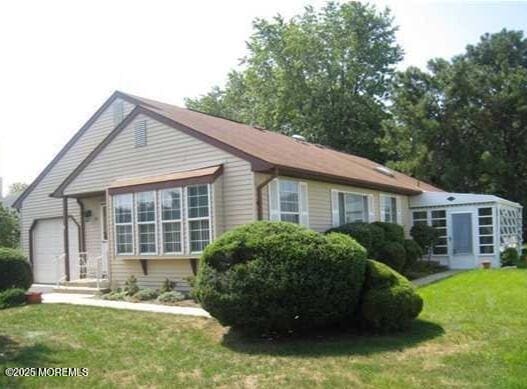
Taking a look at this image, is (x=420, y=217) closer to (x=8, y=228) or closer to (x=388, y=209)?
(x=388, y=209)

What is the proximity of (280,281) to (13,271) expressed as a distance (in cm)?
840

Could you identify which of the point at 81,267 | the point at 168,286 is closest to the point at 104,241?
the point at 81,267

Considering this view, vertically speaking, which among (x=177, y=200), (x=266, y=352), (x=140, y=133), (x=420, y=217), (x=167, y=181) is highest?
(x=140, y=133)

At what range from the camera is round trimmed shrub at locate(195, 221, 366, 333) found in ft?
27.4

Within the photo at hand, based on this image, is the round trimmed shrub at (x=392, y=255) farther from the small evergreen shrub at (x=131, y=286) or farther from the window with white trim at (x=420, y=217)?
the small evergreen shrub at (x=131, y=286)

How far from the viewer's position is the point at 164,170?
14586 millimetres

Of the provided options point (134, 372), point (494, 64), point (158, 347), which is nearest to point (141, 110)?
point (158, 347)

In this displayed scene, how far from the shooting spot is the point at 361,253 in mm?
9039

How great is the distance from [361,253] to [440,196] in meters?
12.6

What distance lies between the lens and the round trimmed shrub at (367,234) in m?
14.1

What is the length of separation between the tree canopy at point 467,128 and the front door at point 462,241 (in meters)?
8.62

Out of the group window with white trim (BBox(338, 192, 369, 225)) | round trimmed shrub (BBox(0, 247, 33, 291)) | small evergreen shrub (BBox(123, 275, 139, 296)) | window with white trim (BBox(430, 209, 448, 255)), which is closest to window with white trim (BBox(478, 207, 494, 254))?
window with white trim (BBox(430, 209, 448, 255))

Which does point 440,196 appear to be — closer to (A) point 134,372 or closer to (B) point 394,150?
(B) point 394,150

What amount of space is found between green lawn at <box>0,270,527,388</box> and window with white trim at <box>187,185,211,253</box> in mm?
2798
